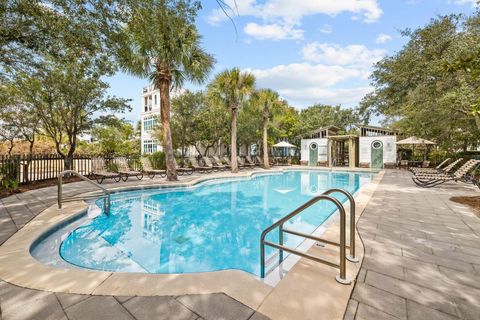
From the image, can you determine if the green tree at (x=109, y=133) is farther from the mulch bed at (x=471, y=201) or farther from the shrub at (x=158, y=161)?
the mulch bed at (x=471, y=201)

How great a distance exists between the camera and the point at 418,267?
9.12 feet

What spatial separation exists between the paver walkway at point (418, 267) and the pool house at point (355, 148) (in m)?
16.1

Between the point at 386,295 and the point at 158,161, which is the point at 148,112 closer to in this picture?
the point at 158,161

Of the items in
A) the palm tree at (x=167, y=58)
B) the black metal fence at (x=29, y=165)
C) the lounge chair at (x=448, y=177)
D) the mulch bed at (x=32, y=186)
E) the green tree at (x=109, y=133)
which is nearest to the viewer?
the palm tree at (x=167, y=58)

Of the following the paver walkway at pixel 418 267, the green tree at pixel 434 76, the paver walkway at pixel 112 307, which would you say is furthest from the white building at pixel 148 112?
Result: the paver walkway at pixel 418 267

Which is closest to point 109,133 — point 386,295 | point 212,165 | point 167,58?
point 212,165

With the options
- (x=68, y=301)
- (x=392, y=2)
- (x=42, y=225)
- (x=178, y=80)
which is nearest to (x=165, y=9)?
(x=42, y=225)

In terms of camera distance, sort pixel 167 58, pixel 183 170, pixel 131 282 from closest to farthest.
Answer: pixel 131 282
pixel 167 58
pixel 183 170

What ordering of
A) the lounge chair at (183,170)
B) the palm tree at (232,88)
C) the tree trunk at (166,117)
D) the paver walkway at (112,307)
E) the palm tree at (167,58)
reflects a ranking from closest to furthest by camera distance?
the paver walkway at (112,307) → the palm tree at (167,58) → the tree trunk at (166,117) → the lounge chair at (183,170) → the palm tree at (232,88)

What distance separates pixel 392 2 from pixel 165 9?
28.2 ft

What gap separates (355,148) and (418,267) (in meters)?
21.6

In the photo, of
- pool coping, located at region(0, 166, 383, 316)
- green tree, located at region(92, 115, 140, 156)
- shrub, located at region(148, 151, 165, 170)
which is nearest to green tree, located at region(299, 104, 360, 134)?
shrub, located at region(148, 151, 165, 170)

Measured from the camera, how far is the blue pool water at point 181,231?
4043 mm

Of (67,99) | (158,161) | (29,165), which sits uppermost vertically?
(67,99)
